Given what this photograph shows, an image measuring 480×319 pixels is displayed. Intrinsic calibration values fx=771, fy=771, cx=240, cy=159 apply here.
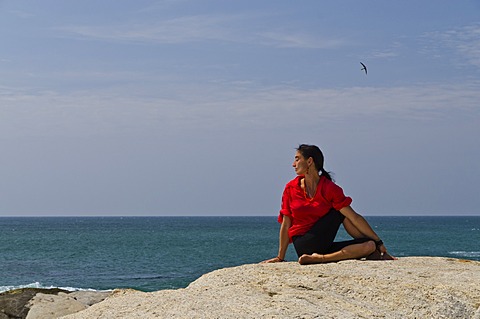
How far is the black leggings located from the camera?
28.5 feet

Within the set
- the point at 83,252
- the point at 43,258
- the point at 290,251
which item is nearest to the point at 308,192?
the point at 290,251

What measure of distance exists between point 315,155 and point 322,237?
932 millimetres

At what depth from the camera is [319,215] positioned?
28.9 ft

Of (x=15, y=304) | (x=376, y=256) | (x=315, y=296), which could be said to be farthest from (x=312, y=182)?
(x=15, y=304)

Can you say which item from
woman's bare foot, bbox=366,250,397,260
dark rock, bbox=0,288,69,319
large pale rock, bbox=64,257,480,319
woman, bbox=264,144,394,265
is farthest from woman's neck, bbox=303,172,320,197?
dark rock, bbox=0,288,69,319

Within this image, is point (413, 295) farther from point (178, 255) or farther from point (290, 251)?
point (178, 255)

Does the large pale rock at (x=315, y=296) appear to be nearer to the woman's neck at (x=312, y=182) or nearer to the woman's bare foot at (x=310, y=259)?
the woman's bare foot at (x=310, y=259)

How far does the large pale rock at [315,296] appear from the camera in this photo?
6188mm

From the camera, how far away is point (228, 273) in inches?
290

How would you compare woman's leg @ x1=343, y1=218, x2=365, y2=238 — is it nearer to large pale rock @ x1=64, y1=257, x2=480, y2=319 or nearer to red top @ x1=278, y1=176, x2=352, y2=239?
red top @ x1=278, y1=176, x2=352, y2=239

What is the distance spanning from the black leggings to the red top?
7 centimetres

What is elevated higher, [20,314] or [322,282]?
[322,282]

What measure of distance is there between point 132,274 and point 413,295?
3752cm

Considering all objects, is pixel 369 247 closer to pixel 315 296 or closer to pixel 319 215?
pixel 319 215
